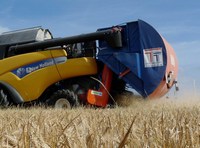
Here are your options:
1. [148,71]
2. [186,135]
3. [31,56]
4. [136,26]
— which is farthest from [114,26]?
[186,135]

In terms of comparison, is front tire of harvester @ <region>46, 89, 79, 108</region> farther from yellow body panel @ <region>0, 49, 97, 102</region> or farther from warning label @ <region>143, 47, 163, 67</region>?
warning label @ <region>143, 47, 163, 67</region>

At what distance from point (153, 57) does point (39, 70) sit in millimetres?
2973

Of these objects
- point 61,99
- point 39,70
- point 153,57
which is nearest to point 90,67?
point 61,99

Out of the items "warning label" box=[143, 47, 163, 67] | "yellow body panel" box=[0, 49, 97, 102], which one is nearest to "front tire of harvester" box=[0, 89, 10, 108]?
"yellow body panel" box=[0, 49, 97, 102]

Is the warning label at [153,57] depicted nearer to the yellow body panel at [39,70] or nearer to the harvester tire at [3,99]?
the yellow body panel at [39,70]

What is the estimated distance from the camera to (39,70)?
10.9m

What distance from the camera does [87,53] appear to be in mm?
10898

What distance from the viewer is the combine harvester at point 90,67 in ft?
33.0

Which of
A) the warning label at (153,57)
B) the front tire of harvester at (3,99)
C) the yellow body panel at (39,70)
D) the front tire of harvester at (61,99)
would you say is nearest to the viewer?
the warning label at (153,57)

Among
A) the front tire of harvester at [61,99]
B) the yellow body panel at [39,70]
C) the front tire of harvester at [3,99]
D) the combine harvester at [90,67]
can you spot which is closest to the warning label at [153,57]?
the combine harvester at [90,67]

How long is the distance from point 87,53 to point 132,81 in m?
1.53

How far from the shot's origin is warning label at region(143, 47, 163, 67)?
32.9ft

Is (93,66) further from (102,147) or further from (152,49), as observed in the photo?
(102,147)

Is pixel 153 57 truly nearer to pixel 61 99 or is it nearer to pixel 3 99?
pixel 61 99
